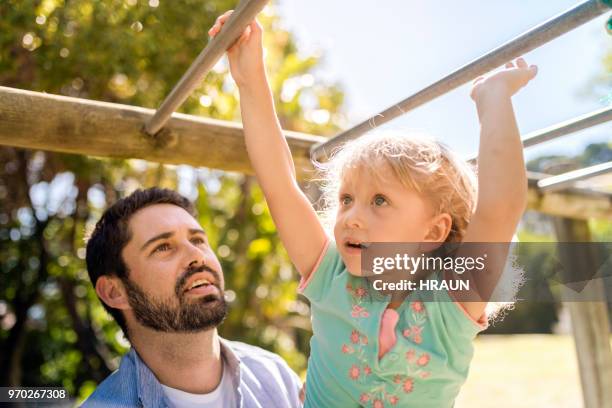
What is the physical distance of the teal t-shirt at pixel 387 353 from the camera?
108 centimetres

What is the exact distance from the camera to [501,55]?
3.70ft

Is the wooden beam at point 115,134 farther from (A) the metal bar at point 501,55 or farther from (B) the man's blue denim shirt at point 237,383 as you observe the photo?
(B) the man's blue denim shirt at point 237,383

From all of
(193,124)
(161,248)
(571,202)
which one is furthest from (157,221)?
(571,202)

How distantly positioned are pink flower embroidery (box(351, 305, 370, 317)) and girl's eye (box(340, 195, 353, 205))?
0.19m

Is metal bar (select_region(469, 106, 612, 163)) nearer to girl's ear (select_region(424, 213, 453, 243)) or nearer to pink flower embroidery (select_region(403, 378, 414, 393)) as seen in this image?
girl's ear (select_region(424, 213, 453, 243))

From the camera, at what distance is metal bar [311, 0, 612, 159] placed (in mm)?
996

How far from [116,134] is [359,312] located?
89 centimetres

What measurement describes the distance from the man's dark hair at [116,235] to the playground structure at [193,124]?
20 centimetres

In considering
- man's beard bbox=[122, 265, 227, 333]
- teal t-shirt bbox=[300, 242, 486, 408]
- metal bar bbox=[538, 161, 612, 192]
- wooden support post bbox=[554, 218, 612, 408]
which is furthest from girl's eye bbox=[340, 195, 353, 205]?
wooden support post bbox=[554, 218, 612, 408]

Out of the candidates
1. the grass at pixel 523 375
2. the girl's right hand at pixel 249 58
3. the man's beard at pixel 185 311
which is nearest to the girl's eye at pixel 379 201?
the girl's right hand at pixel 249 58

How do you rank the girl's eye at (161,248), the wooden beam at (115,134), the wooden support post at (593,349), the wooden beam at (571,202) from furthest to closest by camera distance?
the wooden support post at (593,349), the wooden beam at (571,202), the girl's eye at (161,248), the wooden beam at (115,134)

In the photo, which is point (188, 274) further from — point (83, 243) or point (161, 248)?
point (83, 243)

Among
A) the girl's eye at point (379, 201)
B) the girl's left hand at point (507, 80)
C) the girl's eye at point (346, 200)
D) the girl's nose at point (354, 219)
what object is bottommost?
the girl's nose at point (354, 219)

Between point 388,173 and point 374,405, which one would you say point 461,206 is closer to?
point 388,173
